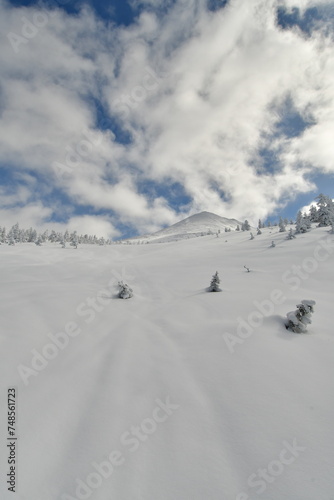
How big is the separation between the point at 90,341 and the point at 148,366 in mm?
2346

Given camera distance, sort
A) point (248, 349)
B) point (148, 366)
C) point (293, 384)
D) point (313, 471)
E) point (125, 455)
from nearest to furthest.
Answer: point (313, 471) < point (125, 455) < point (293, 384) < point (148, 366) < point (248, 349)

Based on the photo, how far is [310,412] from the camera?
13.0 feet

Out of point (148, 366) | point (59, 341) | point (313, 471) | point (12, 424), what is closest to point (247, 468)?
point (313, 471)

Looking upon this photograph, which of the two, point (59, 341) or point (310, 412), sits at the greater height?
point (59, 341)

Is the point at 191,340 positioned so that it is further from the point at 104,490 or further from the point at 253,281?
the point at 253,281
